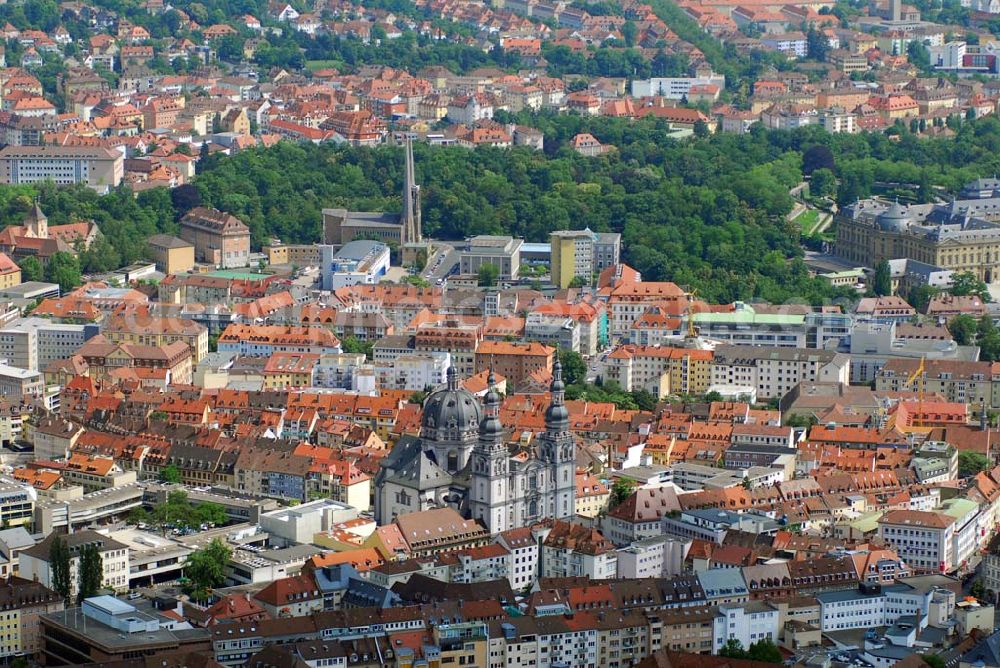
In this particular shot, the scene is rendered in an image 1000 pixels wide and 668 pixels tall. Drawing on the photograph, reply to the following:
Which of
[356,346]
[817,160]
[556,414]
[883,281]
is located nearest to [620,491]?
[556,414]

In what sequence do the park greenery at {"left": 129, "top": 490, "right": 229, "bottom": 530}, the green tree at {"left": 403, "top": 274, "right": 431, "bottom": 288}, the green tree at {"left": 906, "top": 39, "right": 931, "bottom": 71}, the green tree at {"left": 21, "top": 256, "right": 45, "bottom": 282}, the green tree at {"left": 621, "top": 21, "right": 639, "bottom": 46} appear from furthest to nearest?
the green tree at {"left": 621, "top": 21, "right": 639, "bottom": 46} < the green tree at {"left": 906, "top": 39, "right": 931, "bottom": 71} < the green tree at {"left": 21, "top": 256, "right": 45, "bottom": 282} < the green tree at {"left": 403, "top": 274, "right": 431, "bottom": 288} < the park greenery at {"left": 129, "top": 490, "right": 229, "bottom": 530}

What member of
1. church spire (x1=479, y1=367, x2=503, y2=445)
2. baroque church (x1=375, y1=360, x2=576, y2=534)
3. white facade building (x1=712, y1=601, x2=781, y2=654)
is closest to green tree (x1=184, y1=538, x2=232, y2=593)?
baroque church (x1=375, y1=360, x2=576, y2=534)

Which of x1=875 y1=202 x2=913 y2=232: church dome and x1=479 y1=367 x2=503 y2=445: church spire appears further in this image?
x1=875 y1=202 x2=913 y2=232: church dome

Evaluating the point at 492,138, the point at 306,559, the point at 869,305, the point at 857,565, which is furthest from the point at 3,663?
the point at 492,138

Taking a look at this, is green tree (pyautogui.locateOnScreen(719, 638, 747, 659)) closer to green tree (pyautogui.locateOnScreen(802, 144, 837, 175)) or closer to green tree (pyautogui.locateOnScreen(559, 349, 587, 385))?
green tree (pyautogui.locateOnScreen(559, 349, 587, 385))

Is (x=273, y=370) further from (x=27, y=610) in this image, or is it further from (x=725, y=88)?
(x=725, y=88)
